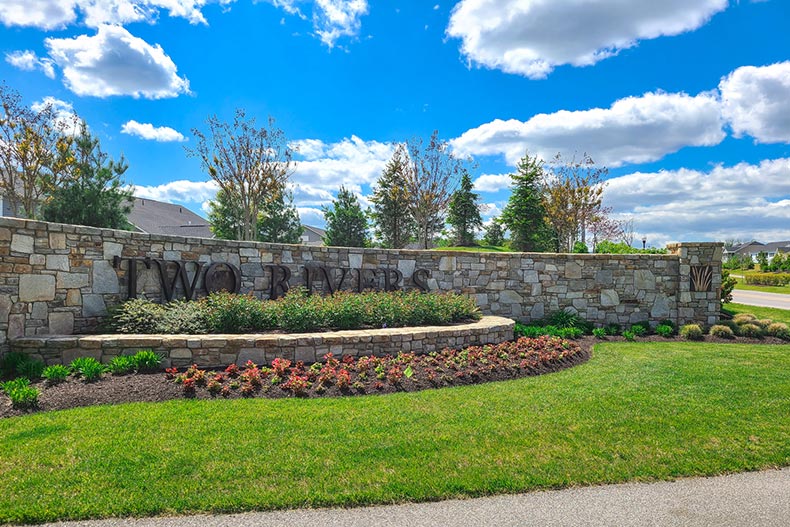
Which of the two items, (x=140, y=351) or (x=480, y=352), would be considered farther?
(x=480, y=352)

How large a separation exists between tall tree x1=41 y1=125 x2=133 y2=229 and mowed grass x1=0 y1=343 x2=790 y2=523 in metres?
12.8

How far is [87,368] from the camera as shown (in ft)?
19.5

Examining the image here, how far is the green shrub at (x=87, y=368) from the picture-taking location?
5.88 meters

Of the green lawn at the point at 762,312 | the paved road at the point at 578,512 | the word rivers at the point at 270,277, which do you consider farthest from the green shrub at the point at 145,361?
the green lawn at the point at 762,312

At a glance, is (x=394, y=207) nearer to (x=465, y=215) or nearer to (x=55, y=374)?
(x=465, y=215)

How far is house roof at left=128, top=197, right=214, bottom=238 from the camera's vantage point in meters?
27.1

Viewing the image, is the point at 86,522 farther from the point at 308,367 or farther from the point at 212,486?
the point at 308,367

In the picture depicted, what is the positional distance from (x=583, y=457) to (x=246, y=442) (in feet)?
9.94

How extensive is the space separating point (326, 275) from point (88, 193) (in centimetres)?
1039

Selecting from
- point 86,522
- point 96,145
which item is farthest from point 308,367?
point 96,145

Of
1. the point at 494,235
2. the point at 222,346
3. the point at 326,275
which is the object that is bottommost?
the point at 222,346

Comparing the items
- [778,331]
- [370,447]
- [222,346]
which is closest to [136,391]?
[222,346]

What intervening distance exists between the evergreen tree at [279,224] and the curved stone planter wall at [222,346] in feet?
72.2

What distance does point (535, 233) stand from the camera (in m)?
30.5
